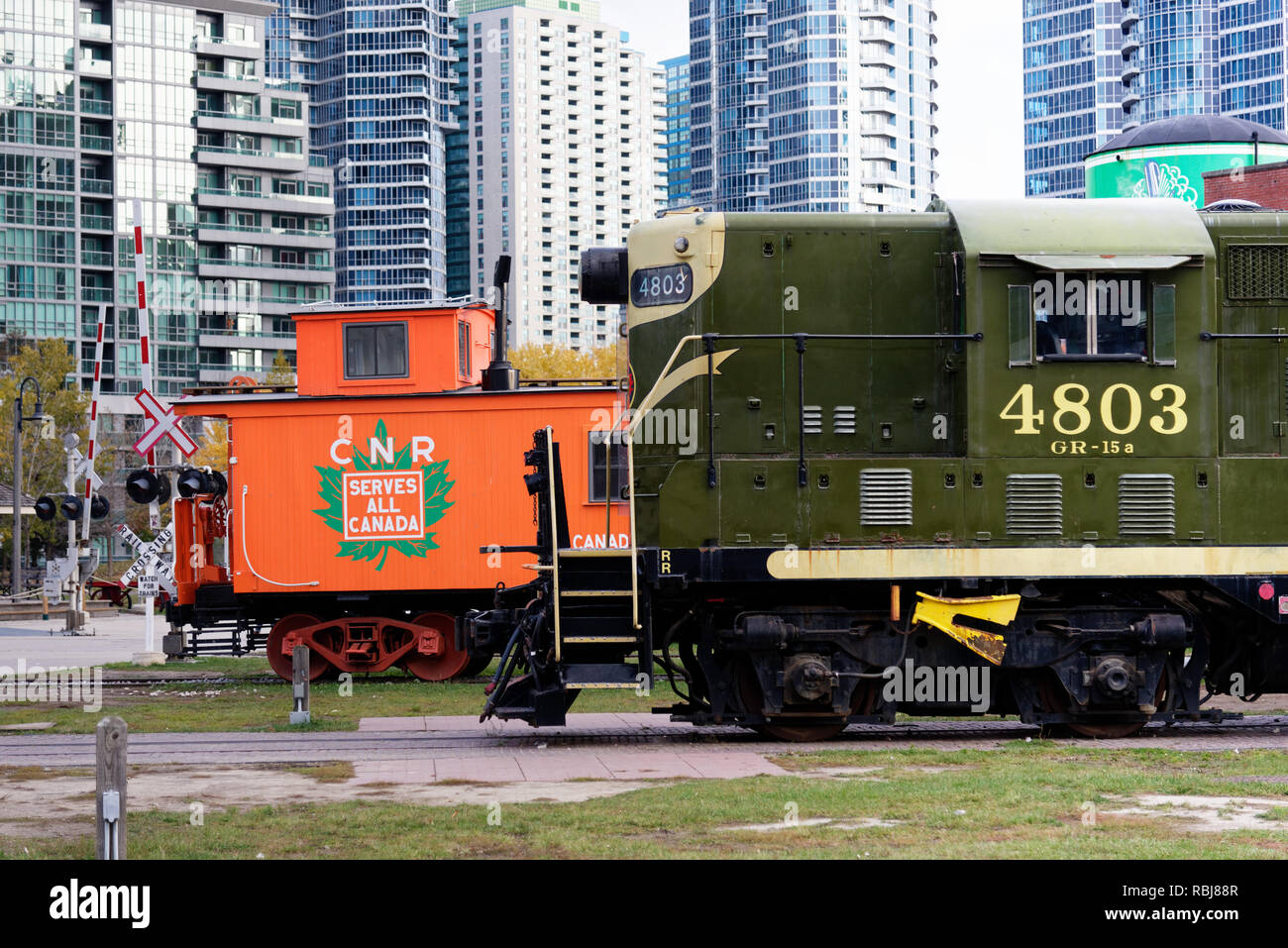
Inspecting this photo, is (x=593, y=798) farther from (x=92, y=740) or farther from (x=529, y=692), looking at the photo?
(x=92, y=740)

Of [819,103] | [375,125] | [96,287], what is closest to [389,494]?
[96,287]

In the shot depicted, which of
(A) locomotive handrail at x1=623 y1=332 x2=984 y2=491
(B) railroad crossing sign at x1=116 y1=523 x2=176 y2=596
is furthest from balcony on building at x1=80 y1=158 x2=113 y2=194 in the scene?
(A) locomotive handrail at x1=623 y1=332 x2=984 y2=491

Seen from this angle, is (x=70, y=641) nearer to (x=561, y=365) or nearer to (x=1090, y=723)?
(x=1090, y=723)

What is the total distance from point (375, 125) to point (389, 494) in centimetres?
16444

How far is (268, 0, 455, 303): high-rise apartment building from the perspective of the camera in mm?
177750

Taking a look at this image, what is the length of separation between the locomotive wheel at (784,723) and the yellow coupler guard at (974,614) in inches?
53.9

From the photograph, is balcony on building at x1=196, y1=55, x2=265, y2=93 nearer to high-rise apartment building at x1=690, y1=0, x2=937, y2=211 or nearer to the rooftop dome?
high-rise apartment building at x1=690, y1=0, x2=937, y2=211

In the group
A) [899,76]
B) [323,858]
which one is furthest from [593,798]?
[899,76]

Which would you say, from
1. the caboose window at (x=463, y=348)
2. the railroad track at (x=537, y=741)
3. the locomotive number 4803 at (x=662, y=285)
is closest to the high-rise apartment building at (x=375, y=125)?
the caboose window at (x=463, y=348)

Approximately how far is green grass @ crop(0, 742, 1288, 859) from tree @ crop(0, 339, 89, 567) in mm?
57049

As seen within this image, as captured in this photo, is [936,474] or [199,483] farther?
[199,483]

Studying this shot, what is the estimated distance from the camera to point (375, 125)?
17775cm

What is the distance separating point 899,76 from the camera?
175000 mm

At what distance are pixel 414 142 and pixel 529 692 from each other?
171259 millimetres
